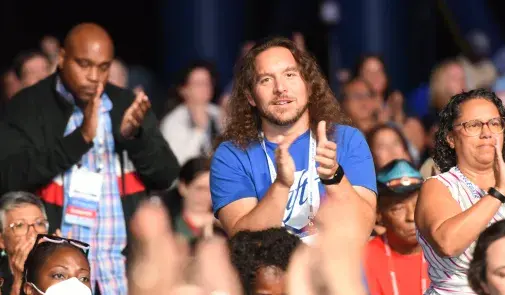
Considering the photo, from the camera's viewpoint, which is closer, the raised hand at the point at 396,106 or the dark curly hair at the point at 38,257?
the dark curly hair at the point at 38,257

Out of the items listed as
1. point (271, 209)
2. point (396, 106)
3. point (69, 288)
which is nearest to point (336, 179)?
point (271, 209)

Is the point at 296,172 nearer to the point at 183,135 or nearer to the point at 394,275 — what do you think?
the point at 394,275

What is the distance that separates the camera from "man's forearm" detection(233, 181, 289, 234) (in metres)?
6.18

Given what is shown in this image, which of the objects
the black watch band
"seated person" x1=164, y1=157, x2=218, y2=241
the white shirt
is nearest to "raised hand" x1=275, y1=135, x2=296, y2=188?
the black watch band

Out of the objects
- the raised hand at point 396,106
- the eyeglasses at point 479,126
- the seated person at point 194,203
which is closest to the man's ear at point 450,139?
the eyeglasses at point 479,126

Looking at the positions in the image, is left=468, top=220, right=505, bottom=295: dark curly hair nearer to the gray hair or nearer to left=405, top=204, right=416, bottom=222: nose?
left=405, top=204, right=416, bottom=222: nose

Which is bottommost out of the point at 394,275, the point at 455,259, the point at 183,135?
the point at 394,275

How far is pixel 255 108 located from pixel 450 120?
37.3 inches

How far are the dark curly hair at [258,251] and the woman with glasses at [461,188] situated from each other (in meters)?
0.92

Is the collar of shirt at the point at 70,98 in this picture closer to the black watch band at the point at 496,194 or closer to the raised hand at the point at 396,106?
the black watch band at the point at 496,194

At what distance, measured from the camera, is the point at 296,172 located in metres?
6.54

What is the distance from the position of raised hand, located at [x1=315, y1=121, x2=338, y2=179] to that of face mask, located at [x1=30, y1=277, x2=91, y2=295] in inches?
46.1

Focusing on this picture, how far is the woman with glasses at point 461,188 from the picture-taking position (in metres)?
6.19

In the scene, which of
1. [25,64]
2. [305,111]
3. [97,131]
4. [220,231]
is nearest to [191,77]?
[25,64]
